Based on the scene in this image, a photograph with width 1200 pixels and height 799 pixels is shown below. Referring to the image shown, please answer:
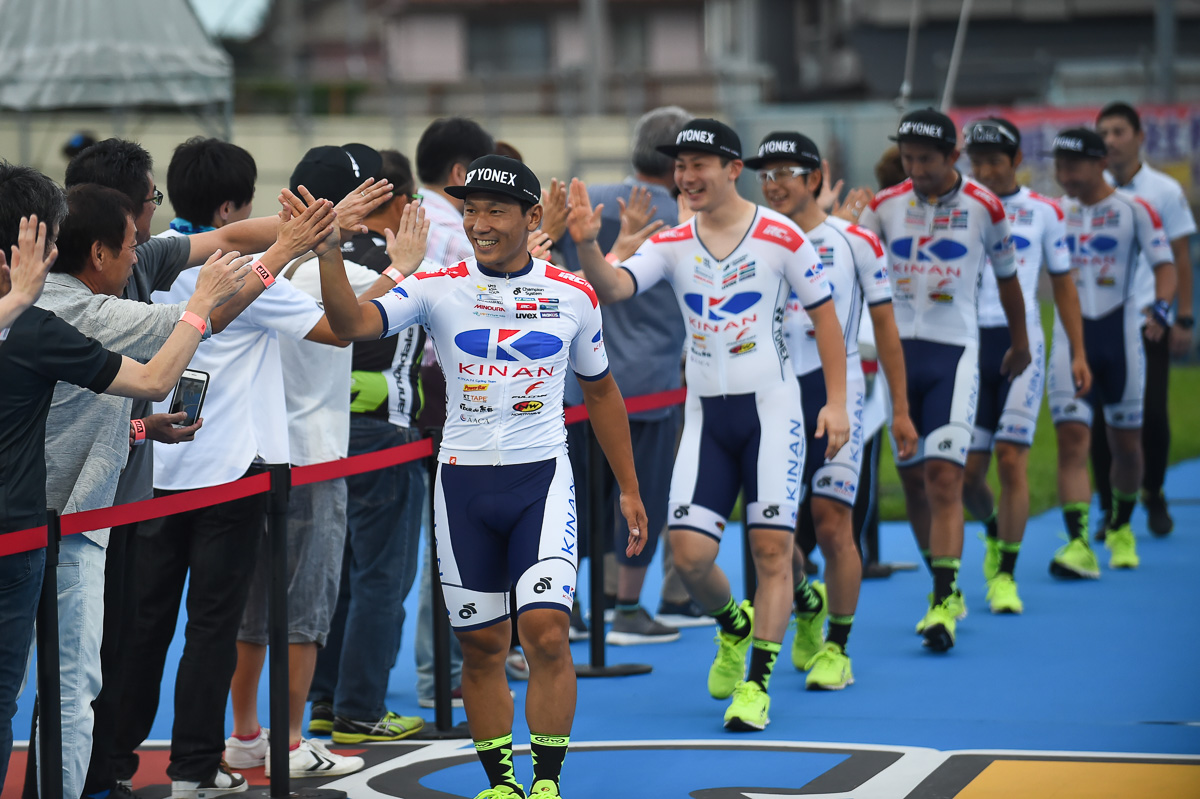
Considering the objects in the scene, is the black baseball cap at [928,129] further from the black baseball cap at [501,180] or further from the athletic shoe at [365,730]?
the athletic shoe at [365,730]

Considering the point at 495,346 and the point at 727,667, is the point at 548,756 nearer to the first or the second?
the point at 495,346

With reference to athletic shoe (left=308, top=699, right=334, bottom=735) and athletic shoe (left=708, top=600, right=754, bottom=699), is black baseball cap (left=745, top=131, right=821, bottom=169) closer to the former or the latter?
athletic shoe (left=708, top=600, right=754, bottom=699)

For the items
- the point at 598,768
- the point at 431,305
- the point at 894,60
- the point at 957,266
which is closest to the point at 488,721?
the point at 598,768

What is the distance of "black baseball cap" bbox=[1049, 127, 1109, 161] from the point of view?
30.9 ft

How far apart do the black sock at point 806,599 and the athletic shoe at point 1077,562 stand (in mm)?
2726

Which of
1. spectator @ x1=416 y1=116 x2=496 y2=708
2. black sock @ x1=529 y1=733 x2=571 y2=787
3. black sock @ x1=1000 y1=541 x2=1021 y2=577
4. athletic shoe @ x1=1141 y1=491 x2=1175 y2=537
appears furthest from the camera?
athletic shoe @ x1=1141 y1=491 x2=1175 y2=537

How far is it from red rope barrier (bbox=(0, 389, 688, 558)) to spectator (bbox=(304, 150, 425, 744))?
0.63 feet

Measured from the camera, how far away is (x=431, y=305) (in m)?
4.93

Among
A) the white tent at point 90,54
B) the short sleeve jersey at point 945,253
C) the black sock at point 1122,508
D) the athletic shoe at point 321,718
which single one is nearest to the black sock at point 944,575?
the short sleeve jersey at point 945,253

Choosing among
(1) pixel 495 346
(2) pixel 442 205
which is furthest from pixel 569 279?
(2) pixel 442 205

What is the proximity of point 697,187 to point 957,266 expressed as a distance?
2.15m

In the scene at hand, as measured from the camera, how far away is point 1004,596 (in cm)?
845

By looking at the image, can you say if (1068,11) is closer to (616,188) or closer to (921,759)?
(616,188)

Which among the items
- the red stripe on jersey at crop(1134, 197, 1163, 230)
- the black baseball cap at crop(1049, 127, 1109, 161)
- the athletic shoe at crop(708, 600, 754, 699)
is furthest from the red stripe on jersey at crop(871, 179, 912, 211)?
the athletic shoe at crop(708, 600, 754, 699)
